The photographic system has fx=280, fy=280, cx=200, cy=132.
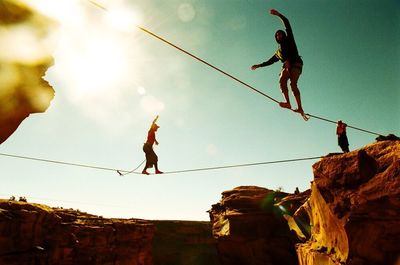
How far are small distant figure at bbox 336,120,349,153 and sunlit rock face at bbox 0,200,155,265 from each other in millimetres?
23984

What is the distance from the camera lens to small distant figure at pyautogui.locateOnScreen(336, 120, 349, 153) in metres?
11.3

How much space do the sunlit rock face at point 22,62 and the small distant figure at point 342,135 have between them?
409 inches

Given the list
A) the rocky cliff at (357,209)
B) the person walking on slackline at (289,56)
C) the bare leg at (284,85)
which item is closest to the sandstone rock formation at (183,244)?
the rocky cliff at (357,209)

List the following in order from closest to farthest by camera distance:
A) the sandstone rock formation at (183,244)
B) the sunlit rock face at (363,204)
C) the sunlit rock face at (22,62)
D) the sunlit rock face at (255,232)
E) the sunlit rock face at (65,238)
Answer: the sunlit rock face at (22,62) < the sunlit rock face at (363,204) < the sunlit rock face at (65,238) < the sunlit rock face at (255,232) < the sandstone rock formation at (183,244)

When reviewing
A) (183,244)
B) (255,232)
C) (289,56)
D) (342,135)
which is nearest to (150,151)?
(289,56)

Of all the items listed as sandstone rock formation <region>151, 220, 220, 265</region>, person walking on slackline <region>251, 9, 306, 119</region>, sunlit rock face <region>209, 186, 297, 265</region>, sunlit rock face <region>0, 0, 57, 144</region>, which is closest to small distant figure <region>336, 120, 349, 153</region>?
person walking on slackline <region>251, 9, 306, 119</region>

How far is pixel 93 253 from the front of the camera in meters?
32.3

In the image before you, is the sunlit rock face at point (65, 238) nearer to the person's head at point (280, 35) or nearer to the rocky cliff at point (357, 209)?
the rocky cliff at point (357, 209)

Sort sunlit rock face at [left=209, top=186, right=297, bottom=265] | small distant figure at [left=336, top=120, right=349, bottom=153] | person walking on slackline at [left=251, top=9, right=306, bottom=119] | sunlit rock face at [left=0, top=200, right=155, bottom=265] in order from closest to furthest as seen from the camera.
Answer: person walking on slackline at [left=251, top=9, right=306, bottom=119] < small distant figure at [left=336, top=120, right=349, bottom=153] < sunlit rock face at [left=0, top=200, right=155, bottom=265] < sunlit rock face at [left=209, top=186, right=297, bottom=265]

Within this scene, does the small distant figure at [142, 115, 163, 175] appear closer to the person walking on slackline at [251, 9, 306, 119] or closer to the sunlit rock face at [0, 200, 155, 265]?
the person walking on slackline at [251, 9, 306, 119]

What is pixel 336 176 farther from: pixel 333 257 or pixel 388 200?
pixel 333 257

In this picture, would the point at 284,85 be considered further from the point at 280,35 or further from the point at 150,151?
the point at 150,151

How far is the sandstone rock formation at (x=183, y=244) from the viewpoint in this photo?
5309 cm

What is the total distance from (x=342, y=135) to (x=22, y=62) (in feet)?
36.1
